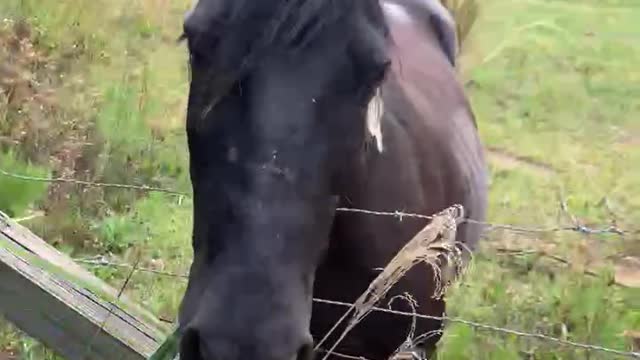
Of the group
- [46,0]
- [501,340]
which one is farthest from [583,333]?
[46,0]

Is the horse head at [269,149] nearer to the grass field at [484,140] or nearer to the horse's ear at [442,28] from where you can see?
the grass field at [484,140]

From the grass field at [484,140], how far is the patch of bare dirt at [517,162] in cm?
2

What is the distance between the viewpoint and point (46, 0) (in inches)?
256

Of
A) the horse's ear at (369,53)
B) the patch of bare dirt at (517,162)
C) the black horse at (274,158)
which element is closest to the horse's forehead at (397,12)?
the black horse at (274,158)

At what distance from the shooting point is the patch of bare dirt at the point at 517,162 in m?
6.93

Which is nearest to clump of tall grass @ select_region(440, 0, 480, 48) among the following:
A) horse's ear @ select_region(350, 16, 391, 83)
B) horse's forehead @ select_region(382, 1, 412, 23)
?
horse's forehead @ select_region(382, 1, 412, 23)

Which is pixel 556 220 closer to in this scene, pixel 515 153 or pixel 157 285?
pixel 515 153

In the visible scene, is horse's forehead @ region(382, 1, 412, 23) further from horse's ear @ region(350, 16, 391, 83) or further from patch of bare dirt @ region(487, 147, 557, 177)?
patch of bare dirt @ region(487, 147, 557, 177)

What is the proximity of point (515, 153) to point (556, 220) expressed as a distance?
1585 millimetres

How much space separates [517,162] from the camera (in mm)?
7078

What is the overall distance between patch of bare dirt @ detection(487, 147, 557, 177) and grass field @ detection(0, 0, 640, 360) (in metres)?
0.02

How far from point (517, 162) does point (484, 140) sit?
0.42 metres

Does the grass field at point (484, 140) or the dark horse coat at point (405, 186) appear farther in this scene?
the grass field at point (484, 140)

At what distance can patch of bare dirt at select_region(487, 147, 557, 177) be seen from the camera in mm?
6934
